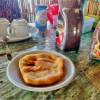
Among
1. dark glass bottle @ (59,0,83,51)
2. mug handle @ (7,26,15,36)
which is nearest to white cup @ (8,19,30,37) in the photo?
mug handle @ (7,26,15,36)

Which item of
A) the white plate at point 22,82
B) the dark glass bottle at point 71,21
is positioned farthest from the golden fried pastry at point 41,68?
the dark glass bottle at point 71,21

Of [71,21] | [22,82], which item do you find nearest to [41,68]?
[22,82]

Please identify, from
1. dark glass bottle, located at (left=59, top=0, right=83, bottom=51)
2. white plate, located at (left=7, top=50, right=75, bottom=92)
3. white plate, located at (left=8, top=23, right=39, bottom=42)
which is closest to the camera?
white plate, located at (left=7, top=50, right=75, bottom=92)

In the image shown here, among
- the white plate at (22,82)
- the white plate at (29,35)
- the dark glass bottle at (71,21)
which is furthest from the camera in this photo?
the white plate at (29,35)

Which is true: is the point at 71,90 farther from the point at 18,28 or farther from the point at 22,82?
the point at 18,28

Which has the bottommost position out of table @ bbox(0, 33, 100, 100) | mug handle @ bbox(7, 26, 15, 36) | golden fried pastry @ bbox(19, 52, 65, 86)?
table @ bbox(0, 33, 100, 100)

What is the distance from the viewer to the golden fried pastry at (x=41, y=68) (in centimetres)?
58

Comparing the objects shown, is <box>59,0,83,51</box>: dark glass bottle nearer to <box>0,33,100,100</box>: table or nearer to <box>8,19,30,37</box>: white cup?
<box>0,33,100,100</box>: table

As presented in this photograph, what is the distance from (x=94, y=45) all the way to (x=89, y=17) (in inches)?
16.7

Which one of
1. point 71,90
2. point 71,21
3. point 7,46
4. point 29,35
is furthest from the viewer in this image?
Result: point 29,35

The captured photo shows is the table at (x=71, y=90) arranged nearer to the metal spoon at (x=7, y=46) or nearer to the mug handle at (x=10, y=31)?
the metal spoon at (x=7, y=46)

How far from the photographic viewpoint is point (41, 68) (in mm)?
637

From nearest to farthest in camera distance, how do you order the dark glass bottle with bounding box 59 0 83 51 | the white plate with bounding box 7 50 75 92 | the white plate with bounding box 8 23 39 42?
the white plate with bounding box 7 50 75 92 → the dark glass bottle with bounding box 59 0 83 51 → the white plate with bounding box 8 23 39 42

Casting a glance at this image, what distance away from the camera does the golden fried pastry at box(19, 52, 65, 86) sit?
1.90ft
